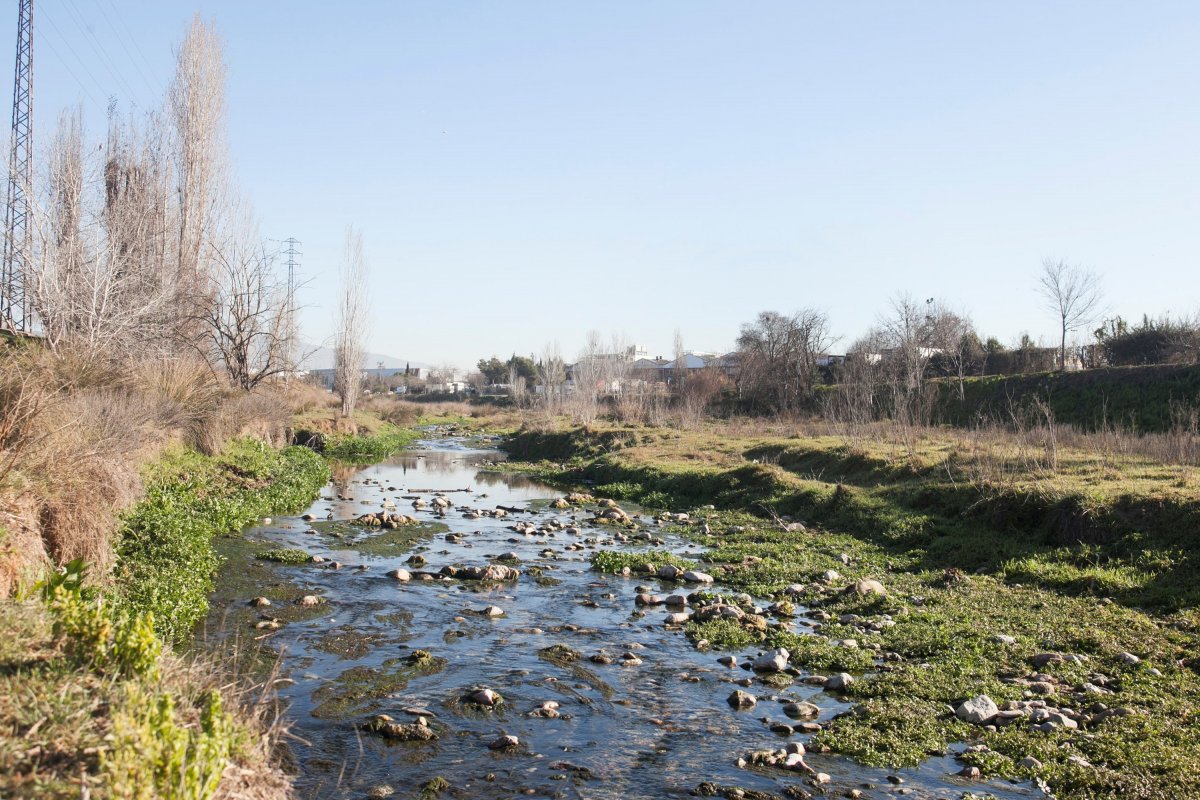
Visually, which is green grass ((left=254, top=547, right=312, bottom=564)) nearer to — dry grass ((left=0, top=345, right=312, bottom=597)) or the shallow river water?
the shallow river water

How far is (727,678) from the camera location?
863 cm

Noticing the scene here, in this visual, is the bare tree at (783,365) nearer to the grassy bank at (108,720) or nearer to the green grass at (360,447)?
the green grass at (360,447)

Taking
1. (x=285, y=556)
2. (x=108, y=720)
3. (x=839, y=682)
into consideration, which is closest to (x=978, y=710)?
(x=839, y=682)

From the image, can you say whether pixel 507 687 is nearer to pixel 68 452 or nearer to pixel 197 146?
pixel 68 452

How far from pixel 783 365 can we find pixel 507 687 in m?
51.9

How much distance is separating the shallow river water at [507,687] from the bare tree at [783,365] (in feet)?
136

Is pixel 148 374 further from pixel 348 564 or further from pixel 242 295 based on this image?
pixel 242 295

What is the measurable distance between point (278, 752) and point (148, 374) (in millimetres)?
16331

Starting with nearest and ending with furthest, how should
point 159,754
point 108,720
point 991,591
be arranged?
point 159,754
point 108,720
point 991,591

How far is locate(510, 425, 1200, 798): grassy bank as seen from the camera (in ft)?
22.4

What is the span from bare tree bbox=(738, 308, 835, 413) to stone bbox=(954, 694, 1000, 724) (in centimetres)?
4537

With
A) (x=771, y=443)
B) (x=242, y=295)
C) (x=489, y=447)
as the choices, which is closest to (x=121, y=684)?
(x=771, y=443)

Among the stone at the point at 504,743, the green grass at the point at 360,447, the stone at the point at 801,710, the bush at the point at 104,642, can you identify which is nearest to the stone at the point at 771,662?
the stone at the point at 801,710

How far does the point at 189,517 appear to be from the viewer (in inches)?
527
